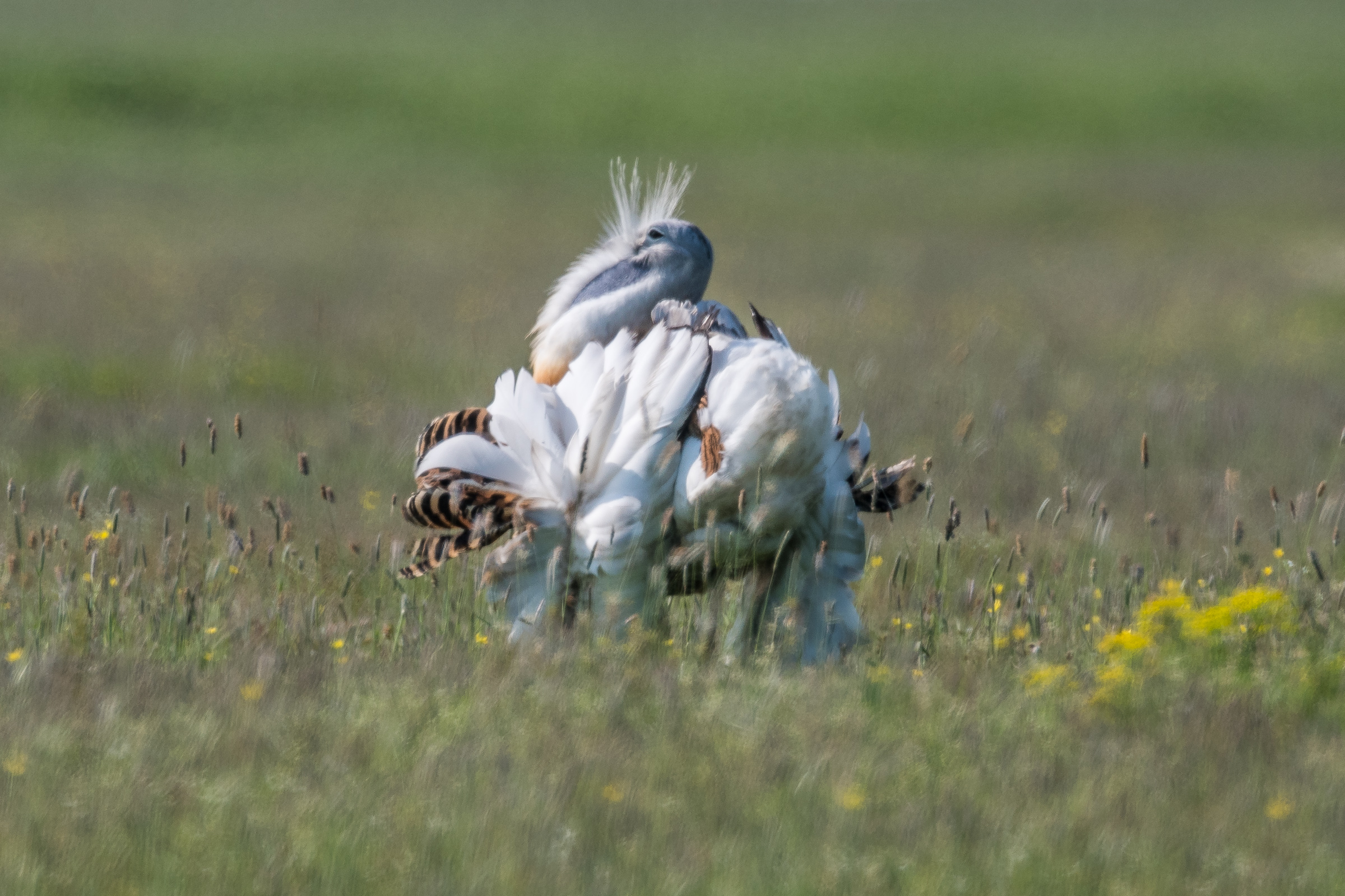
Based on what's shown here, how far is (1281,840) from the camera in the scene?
9.97 feet

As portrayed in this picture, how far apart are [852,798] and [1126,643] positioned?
1066mm

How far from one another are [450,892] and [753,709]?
1.05m

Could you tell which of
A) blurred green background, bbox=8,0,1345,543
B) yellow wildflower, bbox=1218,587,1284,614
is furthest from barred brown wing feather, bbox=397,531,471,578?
blurred green background, bbox=8,0,1345,543

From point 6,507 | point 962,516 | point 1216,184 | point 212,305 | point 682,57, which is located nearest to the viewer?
point 6,507

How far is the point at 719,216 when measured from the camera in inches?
848

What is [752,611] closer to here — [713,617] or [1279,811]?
[713,617]

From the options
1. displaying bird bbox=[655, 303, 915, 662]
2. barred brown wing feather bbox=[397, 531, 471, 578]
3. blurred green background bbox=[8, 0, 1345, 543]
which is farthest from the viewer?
blurred green background bbox=[8, 0, 1345, 543]

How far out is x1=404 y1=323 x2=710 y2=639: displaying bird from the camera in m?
4.07

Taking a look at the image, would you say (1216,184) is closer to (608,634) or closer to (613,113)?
(613,113)

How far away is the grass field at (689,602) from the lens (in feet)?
9.95

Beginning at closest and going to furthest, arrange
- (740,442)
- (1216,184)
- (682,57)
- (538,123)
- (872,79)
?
(740,442) < (1216,184) < (538,123) < (872,79) < (682,57)

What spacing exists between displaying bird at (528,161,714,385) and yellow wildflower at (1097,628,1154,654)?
1.39m

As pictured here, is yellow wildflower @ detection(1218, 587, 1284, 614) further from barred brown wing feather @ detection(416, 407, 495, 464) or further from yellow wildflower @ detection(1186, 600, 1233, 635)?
barred brown wing feather @ detection(416, 407, 495, 464)

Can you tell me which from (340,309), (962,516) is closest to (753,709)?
(962,516)
